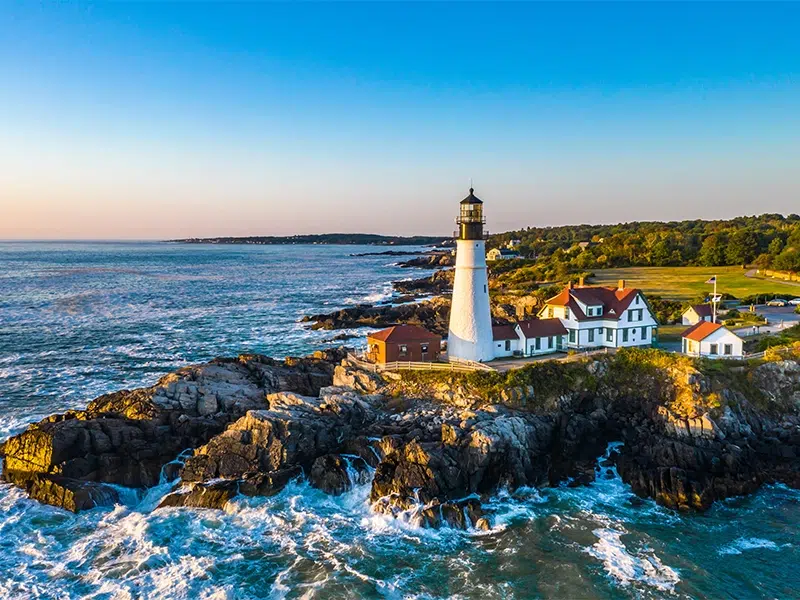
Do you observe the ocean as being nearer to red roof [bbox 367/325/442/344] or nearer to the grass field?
red roof [bbox 367/325/442/344]

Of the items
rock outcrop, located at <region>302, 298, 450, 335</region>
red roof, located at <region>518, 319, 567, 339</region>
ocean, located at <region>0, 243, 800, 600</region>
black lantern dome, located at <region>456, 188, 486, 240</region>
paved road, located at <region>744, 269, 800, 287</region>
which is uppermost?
black lantern dome, located at <region>456, 188, 486, 240</region>

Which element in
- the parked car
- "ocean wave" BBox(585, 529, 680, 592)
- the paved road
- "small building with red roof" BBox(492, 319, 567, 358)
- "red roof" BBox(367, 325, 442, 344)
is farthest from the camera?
the paved road

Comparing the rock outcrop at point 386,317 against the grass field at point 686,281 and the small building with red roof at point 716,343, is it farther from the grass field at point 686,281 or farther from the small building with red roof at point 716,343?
the small building with red roof at point 716,343

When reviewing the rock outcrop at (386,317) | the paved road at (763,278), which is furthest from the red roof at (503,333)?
the paved road at (763,278)

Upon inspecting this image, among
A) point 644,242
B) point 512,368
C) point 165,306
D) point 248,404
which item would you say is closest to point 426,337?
point 512,368

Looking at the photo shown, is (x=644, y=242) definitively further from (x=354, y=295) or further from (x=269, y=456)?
(x=269, y=456)

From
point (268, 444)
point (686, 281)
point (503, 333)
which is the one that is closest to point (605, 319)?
point (503, 333)

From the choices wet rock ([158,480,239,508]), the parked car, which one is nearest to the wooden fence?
wet rock ([158,480,239,508])

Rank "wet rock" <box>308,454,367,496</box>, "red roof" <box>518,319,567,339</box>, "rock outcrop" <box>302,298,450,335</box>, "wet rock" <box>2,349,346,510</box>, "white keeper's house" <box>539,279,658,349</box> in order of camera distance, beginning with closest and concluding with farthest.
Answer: "wet rock" <box>308,454,367,496</box>, "wet rock" <box>2,349,346,510</box>, "red roof" <box>518,319,567,339</box>, "white keeper's house" <box>539,279,658,349</box>, "rock outcrop" <box>302,298,450,335</box>
